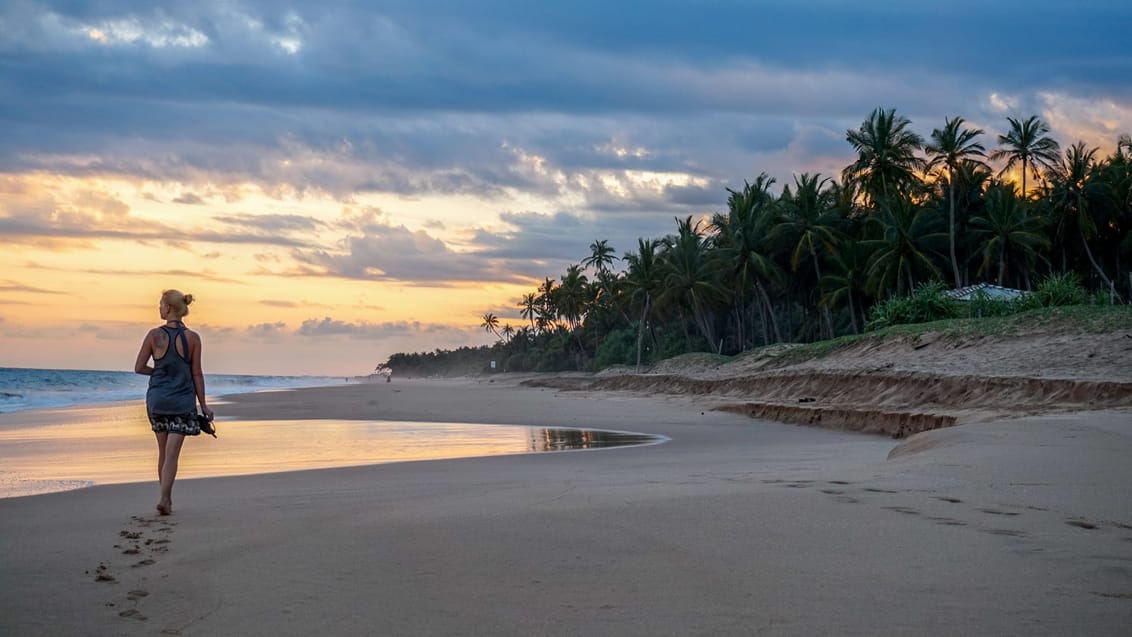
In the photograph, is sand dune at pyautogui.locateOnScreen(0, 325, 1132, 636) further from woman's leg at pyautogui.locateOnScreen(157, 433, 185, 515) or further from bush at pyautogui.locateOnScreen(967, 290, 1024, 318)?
bush at pyautogui.locateOnScreen(967, 290, 1024, 318)

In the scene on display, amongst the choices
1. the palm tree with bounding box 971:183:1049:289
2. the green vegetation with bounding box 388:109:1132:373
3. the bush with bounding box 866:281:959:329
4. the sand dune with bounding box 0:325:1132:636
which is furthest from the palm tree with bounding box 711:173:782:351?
the sand dune with bounding box 0:325:1132:636

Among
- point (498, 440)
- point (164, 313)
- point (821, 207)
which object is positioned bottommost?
point (498, 440)

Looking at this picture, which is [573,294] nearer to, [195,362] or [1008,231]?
[1008,231]

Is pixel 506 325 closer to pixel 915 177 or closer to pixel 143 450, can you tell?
pixel 915 177

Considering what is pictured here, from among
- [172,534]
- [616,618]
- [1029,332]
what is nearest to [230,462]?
[172,534]

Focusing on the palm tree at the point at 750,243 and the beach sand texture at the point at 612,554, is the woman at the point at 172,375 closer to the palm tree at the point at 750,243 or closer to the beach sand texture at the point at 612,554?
the beach sand texture at the point at 612,554

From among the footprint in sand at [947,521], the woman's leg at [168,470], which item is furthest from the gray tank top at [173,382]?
the footprint in sand at [947,521]

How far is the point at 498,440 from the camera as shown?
13.2 m

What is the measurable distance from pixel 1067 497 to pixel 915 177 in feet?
144

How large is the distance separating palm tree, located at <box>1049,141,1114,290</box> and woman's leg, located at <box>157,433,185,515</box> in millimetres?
46233

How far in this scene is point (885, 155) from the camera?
44.8 metres

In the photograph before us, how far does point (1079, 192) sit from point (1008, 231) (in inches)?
216

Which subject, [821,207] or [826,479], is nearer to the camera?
[826,479]

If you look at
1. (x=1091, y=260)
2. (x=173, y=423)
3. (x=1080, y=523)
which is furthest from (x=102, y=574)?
(x=1091, y=260)
